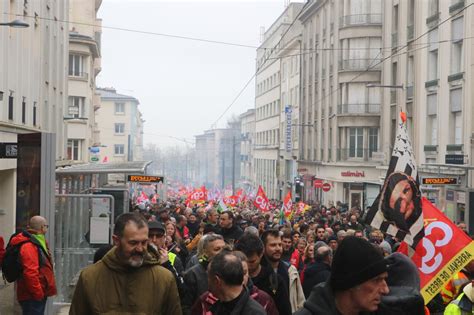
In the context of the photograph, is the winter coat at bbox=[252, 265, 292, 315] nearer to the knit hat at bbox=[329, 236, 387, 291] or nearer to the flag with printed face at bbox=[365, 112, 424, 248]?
the flag with printed face at bbox=[365, 112, 424, 248]

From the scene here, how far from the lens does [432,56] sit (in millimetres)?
34438

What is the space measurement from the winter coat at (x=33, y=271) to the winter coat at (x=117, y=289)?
4428mm

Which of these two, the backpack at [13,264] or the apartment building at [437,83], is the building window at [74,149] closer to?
the apartment building at [437,83]

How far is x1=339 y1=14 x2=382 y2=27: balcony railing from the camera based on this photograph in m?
52.3

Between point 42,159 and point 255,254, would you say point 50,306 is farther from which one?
point 255,254

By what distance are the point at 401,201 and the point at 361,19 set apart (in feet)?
144

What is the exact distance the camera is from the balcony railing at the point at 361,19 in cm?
5228

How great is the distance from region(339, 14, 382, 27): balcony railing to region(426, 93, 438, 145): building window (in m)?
18.3

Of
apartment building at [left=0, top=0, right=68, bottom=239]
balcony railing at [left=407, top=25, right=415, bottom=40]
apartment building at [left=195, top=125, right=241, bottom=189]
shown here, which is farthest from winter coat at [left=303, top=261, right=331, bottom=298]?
apartment building at [left=195, top=125, right=241, bottom=189]

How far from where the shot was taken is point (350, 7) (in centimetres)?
5372

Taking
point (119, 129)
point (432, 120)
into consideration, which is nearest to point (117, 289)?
point (432, 120)

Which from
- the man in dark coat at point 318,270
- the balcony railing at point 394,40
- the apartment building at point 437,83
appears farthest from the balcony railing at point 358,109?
the man in dark coat at point 318,270

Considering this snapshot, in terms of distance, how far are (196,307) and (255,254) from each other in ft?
4.34

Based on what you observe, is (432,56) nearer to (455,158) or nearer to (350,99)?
(455,158)
